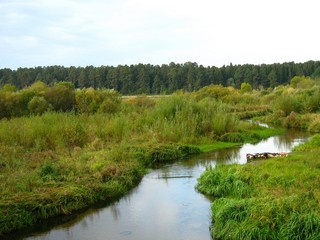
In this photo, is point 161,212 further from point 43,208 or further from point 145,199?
point 43,208

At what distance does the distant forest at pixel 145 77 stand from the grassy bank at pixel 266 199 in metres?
53.8

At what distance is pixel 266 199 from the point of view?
31.5ft

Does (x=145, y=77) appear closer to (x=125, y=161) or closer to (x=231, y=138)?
(x=231, y=138)

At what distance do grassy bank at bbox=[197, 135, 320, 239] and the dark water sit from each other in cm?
54

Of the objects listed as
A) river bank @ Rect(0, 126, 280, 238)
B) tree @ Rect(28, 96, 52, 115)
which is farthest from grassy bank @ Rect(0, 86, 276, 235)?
tree @ Rect(28, 96, 52, 115)

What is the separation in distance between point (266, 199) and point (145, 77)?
7053cm

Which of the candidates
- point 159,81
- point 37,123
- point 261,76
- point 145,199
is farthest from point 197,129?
point 261,76

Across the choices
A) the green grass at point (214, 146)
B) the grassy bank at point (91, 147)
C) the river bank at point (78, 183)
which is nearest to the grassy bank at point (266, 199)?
the river bank at point (78, 183)

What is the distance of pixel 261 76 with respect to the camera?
301ft

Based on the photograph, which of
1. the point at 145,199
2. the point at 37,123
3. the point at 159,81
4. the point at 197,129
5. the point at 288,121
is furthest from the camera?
the point at 159,81

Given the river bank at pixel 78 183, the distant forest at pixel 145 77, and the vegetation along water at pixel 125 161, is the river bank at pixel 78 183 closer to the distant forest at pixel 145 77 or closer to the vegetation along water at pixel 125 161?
the vegetation along water at pixel 125 161

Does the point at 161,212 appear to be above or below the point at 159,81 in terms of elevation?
below

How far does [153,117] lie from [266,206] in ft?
48.8

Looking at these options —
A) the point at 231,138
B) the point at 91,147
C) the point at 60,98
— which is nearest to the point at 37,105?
the point at 60,98
